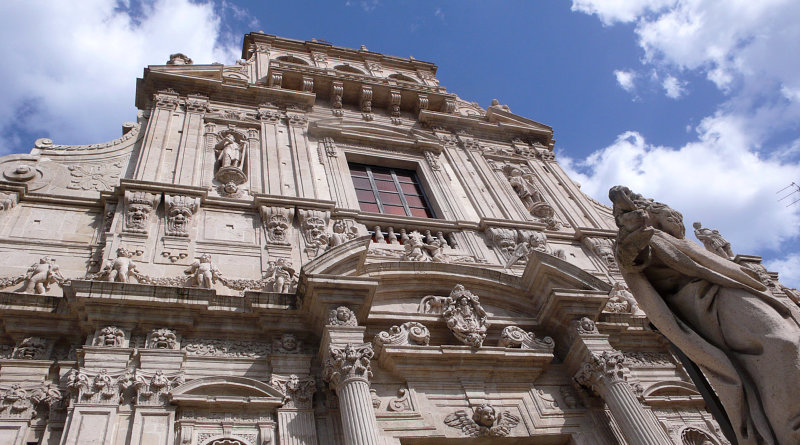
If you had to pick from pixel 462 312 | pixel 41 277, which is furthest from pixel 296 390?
pixel 41 277

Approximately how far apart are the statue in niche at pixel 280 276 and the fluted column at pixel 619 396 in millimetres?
3689

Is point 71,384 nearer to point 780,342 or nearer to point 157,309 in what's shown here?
point 157,309

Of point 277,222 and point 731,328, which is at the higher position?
point 277,222

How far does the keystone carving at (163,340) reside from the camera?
23.5 ft

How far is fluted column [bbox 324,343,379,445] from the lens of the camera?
636 cm

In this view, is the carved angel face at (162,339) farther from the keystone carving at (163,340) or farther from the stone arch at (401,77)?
the stone arch at (401,77)

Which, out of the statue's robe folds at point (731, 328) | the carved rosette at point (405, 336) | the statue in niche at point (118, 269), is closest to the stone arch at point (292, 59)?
the statue in niche at point (118, 269)

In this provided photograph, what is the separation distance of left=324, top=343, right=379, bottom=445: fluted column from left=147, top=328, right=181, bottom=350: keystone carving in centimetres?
167

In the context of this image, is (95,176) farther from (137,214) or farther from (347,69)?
(347,69)

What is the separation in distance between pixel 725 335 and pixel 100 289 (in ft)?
19.6

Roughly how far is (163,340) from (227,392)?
91cm

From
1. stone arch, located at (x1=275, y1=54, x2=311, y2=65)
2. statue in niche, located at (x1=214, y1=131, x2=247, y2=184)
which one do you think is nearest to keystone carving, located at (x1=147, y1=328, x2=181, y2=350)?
statue in niche, located at (x1=214, y1=131, x2=247, y2=184)

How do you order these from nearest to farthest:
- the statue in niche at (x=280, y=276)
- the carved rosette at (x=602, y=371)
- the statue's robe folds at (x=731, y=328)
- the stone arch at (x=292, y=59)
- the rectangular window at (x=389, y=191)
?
the statue's robe folds at (x=731, y=328), the carved rosette at (x=602, y=371), the statue in niche at (x=280, y=276), the rectangular window at (x=389, y=191), the stone arch at (x=292, y=59)

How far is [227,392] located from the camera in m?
6.97
